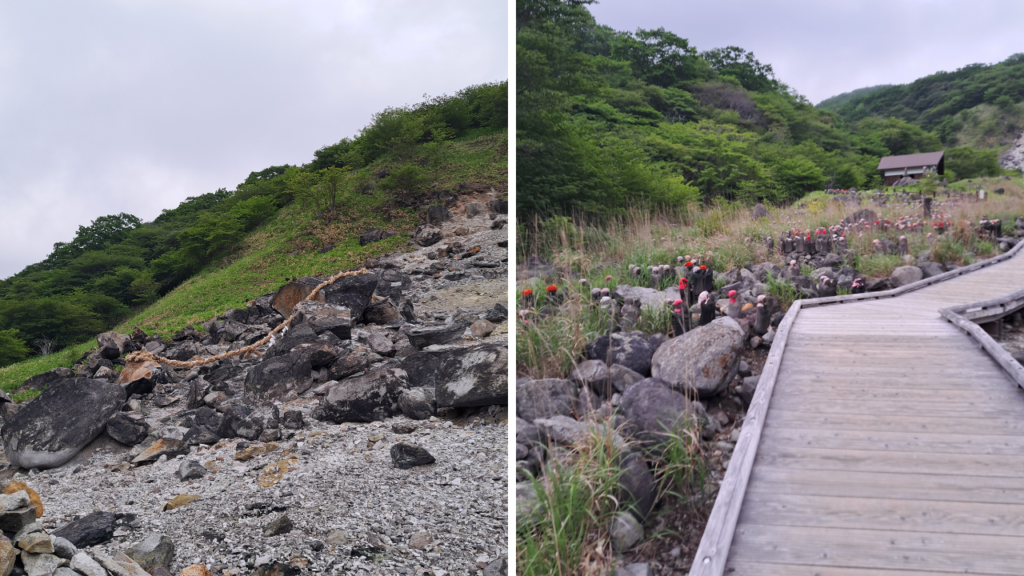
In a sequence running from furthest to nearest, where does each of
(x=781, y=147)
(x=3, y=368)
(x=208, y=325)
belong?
(x=781, y=147)
(x=208, y=325)
(x=3, y=368)

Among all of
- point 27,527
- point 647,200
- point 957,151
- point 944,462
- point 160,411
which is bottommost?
point 160,411

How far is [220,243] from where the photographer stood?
6648 millimetres

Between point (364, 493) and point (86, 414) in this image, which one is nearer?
point (364, 493)

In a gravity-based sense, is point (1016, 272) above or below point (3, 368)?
above

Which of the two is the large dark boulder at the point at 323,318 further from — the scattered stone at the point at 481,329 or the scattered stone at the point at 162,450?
the scattered stone at the point at 162,450

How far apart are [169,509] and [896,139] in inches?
533

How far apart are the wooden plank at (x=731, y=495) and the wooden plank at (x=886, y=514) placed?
7cm

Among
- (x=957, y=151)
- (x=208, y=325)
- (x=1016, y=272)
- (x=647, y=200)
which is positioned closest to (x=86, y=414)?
(x=208, y=325)

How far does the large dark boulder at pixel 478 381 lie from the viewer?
118 inches

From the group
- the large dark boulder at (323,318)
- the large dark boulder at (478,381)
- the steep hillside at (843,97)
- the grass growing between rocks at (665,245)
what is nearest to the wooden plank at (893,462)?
the grass growing between rocks at (665,245)

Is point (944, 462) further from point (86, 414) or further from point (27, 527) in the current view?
point (86, 414)

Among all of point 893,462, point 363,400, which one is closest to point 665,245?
point 363,400

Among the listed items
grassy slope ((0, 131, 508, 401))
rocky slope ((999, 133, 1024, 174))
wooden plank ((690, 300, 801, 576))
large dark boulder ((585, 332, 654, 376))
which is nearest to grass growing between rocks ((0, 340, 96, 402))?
grassy slope ((0, 131, 508, 401))

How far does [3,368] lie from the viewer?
4973mm
